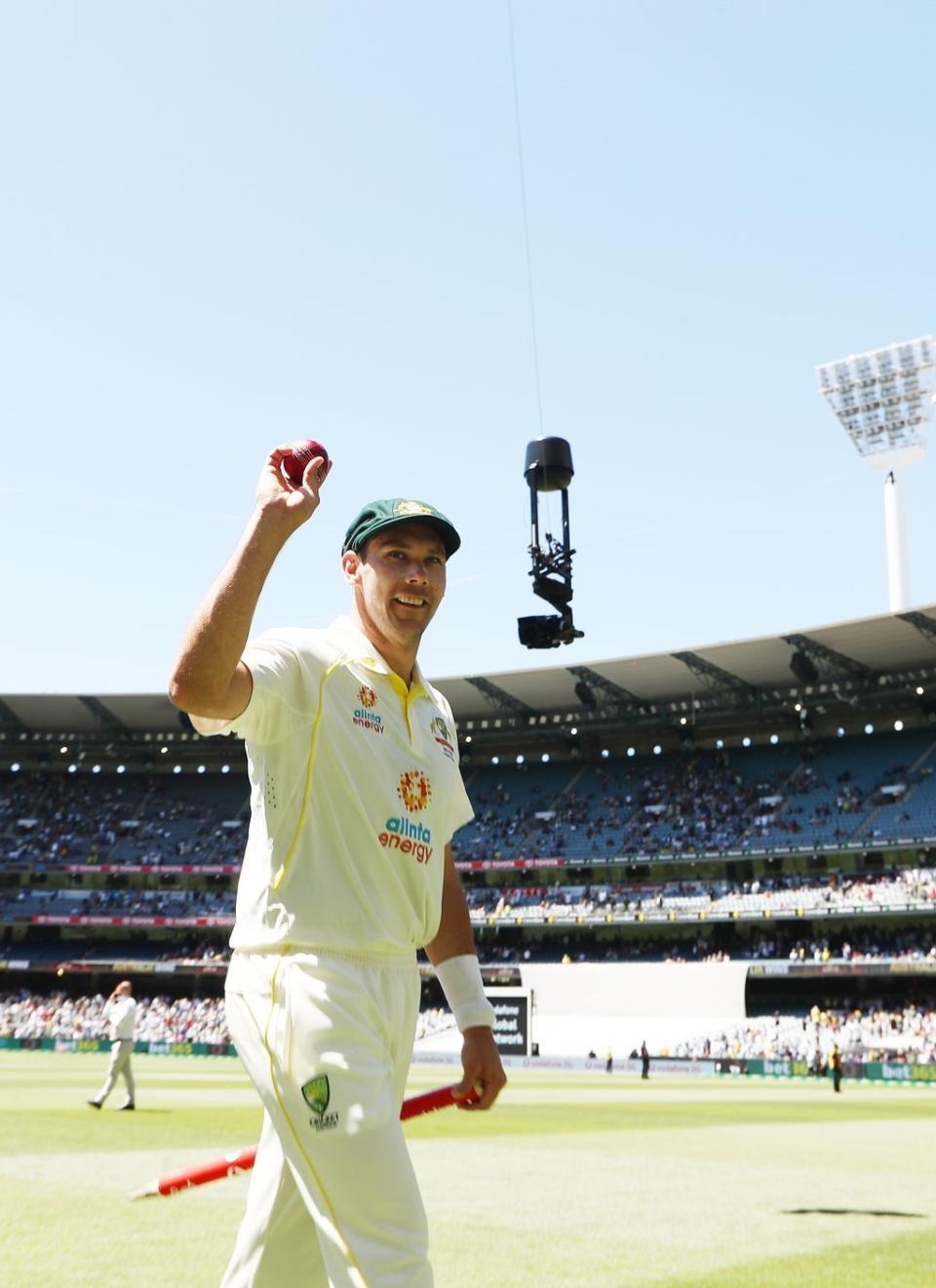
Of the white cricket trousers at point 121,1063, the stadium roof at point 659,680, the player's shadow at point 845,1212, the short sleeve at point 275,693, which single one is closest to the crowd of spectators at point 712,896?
the stadium roof at point 659,680

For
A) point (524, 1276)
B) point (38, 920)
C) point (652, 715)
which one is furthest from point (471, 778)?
point (524, 1276)

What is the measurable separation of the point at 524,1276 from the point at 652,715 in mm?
51951

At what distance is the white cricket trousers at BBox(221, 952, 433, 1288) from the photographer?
8.99 feet

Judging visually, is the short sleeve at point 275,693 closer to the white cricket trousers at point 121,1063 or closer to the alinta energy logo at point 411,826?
the alinta energy logo at point 411,826

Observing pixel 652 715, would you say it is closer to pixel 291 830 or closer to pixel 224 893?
pixel 224 893

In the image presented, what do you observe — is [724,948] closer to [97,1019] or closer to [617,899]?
[617,899]

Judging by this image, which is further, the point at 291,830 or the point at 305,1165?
the point at 291,830

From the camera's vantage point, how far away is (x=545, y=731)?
59.7 meters

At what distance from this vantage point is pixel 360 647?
11.2ft

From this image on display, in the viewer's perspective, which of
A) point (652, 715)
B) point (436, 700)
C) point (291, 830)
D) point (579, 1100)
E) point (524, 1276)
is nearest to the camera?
point (291, 830)

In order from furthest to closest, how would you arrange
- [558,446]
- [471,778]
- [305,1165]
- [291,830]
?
[471,778], [558,446], [291,830], [305,1165]

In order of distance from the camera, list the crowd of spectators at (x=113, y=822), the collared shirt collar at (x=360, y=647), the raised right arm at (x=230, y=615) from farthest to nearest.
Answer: the crowd of spectators at (x=113, y=822) → the collared shirt collar at (x=360, y=647) → the raised right arm at (x=230, y=615)

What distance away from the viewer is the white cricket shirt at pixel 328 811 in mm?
3006

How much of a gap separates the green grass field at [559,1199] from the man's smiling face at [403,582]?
11.2ft
